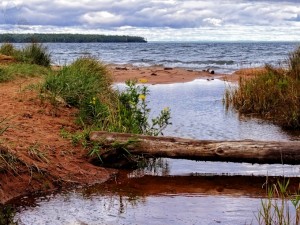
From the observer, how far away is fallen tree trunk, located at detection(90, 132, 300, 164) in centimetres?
797

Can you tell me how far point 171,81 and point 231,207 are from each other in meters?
19.7

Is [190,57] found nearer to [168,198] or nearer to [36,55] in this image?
[36,55]

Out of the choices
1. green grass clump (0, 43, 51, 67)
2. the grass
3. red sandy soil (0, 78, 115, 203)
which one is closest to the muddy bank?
red sandy soil (0, 78, 115, 203)

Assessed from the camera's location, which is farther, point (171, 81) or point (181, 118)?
point (171, 81)

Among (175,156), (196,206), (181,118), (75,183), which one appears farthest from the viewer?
(181,118)

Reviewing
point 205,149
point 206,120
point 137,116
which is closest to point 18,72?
point 206,120

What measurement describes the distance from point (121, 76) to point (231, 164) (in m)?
18.8

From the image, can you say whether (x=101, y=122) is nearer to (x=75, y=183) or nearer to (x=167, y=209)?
(x=75, y=183)

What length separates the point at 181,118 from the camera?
13719 mm

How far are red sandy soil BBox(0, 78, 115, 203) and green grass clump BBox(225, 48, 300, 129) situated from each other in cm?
495

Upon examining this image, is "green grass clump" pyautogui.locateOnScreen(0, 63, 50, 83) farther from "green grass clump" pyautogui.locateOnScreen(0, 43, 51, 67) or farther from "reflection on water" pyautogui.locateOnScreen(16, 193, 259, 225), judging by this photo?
"reflection on water" pyautogui.locateOnScreen(16, 193, 259, 225)

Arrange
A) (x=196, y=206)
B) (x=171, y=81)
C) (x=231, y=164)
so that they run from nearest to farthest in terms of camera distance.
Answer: (x=196, y=206)
(x=231, y=164)
(x=171, y=81)

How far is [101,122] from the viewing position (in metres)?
9.47

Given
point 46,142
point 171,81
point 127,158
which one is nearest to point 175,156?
point 127,158
